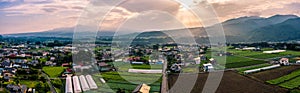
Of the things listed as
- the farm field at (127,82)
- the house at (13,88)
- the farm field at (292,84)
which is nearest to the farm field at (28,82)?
the house at (13,88)

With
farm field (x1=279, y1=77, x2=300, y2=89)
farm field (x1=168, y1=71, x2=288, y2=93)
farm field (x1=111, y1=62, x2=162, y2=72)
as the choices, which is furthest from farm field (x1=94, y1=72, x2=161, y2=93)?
farm field (x1=279, y1=77, x2=300, y2=89)

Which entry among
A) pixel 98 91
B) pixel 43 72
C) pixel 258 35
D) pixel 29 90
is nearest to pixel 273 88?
pixel 98 91

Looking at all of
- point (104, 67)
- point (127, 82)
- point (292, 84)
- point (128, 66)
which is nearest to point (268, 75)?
point (292, 84)

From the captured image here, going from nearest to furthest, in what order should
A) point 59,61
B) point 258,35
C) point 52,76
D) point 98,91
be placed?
point 98,91
point 52,76
point 59,61
point 258,35

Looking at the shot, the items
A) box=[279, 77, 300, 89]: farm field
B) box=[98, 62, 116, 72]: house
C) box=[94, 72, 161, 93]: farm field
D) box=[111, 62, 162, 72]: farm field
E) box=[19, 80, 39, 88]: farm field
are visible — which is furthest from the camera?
box=[111, 62, 162, 72]: farm field

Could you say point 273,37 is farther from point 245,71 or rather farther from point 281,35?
point 245,71

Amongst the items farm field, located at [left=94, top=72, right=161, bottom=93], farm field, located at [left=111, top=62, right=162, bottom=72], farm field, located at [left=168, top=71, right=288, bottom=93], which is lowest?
farm field, located at [left=168, top=71, right=288, bottom=93]

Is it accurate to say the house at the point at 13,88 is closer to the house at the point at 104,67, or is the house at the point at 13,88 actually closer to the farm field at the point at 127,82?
the farm field at the point at 127,82

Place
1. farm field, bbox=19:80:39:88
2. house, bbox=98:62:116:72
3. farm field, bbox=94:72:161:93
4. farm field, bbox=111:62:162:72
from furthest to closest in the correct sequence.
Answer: farm field, bbox=111:62:162:72 → house, bbox=98:62:116:72 → farm field, bbox=19:80:39:88 → farm field, bbox=94:72:161:93

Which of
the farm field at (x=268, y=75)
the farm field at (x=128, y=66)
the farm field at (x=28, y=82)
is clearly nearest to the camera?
the farm field at (x=28, y=82)

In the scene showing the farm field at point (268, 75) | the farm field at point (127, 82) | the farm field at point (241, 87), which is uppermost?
the farm field at point (127, 82)

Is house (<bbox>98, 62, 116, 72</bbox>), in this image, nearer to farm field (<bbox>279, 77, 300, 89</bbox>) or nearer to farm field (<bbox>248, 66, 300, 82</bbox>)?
farm field (<bbox>248, 66, 300, 82</bbox>)
